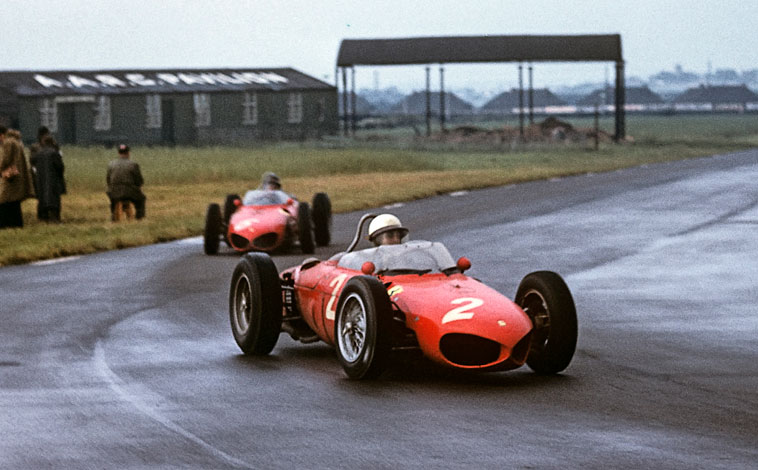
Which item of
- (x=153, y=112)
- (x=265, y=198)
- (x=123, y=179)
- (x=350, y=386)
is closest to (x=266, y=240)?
(x=265, y=198)

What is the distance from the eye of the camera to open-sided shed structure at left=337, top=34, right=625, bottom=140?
85312mm

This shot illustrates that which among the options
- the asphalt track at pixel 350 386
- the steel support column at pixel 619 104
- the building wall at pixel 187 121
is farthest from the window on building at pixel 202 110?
the asphalt track at pixel 350 386

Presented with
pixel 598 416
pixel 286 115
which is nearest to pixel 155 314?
pixel 598 416

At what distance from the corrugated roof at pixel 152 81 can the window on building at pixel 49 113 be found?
1.44 feet

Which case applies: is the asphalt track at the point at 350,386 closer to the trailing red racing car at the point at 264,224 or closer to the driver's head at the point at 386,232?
the trailing red racing car at the point at 264,224

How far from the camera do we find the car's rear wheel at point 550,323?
1055 cm

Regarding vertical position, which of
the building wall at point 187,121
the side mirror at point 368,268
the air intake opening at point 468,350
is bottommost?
the air intake opening at point 468,350

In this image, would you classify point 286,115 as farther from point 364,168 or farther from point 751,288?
point 751,288

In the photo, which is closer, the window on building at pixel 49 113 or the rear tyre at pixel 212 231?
the rear tyre at pixel 212 231

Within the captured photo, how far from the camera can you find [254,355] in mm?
11961

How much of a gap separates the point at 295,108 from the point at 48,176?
185 feet

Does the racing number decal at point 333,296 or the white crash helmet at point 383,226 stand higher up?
the white crash helmet at point 383,226

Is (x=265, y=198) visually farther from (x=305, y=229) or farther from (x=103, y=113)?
(x=103, y=113)

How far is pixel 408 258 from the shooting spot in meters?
11.3
